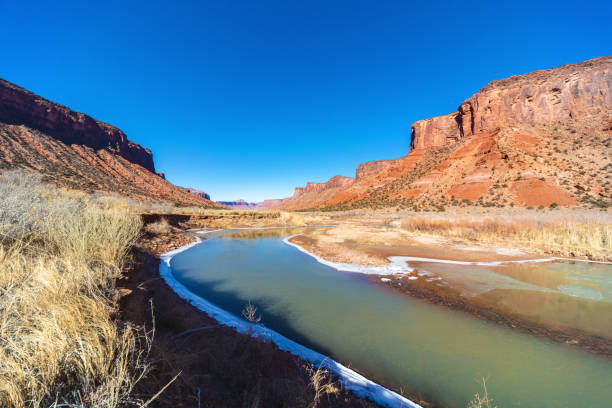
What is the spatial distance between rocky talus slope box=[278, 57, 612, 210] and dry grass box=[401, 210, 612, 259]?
21147 millimetres

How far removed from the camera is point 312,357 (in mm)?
3160

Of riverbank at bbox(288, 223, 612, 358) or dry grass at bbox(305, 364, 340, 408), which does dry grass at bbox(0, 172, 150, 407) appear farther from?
riverbank at bbox(288, 223, 612, 358)

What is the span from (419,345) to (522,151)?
47445 mm

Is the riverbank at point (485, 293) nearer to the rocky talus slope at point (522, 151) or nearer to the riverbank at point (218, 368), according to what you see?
the riverbank at point (218, 368)

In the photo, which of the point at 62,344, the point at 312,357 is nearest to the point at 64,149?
the point at 62,344

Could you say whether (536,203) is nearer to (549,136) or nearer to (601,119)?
(549,136)

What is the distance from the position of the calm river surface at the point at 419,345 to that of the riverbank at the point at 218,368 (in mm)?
642

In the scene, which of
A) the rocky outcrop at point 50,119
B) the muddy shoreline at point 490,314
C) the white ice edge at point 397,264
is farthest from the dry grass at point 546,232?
the rocky outcrop at point 50,119

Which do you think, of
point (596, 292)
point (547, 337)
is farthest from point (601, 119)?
point (547, 337)

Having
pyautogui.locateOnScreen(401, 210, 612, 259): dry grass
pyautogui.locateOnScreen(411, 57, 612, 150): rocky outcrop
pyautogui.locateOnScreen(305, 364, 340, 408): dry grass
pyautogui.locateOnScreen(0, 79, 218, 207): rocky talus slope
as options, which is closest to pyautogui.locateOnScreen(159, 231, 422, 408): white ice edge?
pyautogui.locateOnScreen(305, 364, 340, 408): dry grass

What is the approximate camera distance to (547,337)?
3707 millimetres

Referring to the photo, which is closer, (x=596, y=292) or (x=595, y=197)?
(x=596, y=292)

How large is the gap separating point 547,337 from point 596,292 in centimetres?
341

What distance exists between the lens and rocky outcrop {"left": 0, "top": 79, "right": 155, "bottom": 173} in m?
49.1
